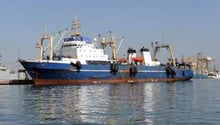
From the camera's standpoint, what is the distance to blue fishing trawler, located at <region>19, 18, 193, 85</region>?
8169cm

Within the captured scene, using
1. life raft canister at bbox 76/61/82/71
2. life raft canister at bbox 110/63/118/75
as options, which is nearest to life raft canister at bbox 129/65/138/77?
life raft canister at bbox 110/63/118/75

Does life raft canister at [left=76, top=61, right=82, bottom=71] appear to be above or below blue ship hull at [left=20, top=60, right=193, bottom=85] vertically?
above

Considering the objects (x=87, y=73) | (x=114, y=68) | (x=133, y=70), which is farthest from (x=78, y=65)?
(x=133, y=70)

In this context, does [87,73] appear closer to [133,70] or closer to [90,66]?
[90,66]

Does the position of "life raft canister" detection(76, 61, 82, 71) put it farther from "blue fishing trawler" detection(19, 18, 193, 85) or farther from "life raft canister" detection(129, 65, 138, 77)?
"life raft canister" detection(129, 65, 138, 77)

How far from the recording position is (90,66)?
87.3 metres

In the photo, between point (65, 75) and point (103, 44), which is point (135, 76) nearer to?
point (103, 44)

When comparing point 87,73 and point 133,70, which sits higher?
point 133,70

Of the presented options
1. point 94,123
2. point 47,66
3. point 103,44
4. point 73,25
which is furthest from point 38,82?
point 94,123

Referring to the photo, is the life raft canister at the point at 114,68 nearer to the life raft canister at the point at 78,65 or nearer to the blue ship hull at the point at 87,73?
the blue ship hull at the point at 87,73

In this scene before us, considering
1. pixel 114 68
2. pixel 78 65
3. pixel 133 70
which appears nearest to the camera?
pixel 78 65

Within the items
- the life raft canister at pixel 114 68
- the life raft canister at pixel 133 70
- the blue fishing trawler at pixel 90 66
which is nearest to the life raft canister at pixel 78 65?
the blue fishing trawler at pixel 90 66

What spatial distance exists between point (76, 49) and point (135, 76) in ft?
55.2

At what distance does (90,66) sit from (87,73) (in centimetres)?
174
